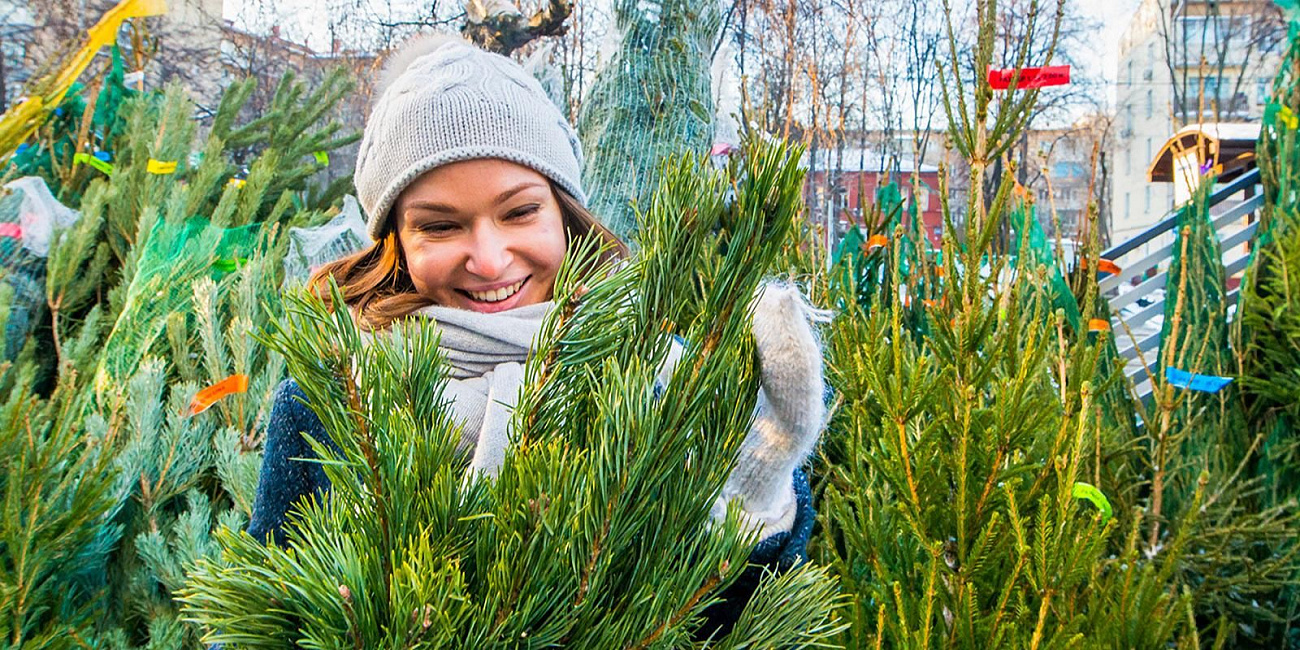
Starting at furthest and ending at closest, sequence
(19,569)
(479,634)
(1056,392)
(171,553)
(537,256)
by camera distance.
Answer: (1056,392), (171,553), (19,569), (537,256), (479,634)

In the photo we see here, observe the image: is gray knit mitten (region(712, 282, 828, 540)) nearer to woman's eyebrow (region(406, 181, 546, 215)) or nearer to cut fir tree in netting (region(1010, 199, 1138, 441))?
woman's eyebrow (region(406, 181, 546, 215))

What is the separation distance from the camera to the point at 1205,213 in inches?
133

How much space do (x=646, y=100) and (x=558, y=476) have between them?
391cm

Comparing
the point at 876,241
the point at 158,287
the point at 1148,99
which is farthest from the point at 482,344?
the point at 1148,99

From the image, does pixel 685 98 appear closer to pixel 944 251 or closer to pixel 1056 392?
pixel 1056 392

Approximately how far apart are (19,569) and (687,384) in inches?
62.0

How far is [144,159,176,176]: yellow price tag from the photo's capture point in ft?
11.4

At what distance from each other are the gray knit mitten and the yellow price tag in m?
3.25

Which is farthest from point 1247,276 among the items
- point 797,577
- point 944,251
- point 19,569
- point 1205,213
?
point 19,569

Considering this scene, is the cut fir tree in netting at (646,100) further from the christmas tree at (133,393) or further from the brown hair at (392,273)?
the brown hair at (392,273)

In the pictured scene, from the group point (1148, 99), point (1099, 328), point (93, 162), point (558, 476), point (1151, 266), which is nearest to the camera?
point (558, 476)

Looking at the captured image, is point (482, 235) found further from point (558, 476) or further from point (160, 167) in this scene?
point (160, 167)

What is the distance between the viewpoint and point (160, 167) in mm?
3525

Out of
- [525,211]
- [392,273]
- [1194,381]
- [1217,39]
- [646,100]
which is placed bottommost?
[1194,381]
